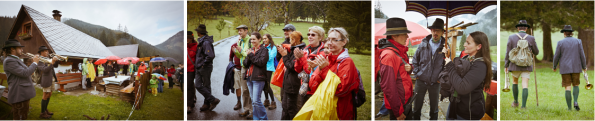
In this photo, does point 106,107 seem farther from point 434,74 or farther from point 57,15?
point 434,74

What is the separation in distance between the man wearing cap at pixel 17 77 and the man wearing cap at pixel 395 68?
563 centimetres

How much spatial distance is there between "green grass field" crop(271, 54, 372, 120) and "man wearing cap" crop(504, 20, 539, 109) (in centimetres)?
245

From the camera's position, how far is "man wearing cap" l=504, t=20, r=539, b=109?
233 inches

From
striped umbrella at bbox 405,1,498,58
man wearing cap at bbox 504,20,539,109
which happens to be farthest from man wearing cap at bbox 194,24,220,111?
man wearing cap at bbox 504,20,539,109

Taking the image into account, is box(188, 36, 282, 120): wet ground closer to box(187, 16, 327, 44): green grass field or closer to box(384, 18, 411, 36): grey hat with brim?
box(187, 16, 327, 44): green grass field

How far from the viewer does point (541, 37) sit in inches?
246

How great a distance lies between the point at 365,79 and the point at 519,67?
2.79m

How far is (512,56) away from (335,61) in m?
3.56

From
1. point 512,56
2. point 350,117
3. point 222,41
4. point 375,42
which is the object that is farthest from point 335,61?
point 512,56

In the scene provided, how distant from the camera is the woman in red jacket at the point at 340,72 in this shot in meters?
4.38

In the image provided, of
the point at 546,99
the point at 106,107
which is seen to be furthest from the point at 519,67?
the point at 106,107

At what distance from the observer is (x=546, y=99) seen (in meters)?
6.19

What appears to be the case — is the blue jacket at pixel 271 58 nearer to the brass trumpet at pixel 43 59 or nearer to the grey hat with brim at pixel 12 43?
the brass trumpet at pixel 43 59

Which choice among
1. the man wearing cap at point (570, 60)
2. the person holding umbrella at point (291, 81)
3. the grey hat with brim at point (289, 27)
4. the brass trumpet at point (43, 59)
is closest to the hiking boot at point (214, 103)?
the person holding umbrella at point (291, 81)
